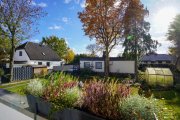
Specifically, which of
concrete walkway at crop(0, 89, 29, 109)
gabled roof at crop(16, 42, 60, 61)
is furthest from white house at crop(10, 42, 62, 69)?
concrete walkway at crop(0, 89, 29, 109)

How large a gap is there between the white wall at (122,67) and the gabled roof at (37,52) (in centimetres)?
1528

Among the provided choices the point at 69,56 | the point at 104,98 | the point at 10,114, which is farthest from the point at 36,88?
the point at 69,56

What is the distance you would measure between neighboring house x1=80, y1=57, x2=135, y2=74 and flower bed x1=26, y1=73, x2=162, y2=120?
82.4 feet

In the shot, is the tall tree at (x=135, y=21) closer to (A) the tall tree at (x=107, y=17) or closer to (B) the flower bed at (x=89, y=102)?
(A) the tall tree at (x=107, y=17)

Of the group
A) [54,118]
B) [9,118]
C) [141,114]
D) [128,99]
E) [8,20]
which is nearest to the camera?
[141,114]

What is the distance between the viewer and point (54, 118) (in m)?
6.29

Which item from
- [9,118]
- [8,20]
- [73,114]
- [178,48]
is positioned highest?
[8,20]

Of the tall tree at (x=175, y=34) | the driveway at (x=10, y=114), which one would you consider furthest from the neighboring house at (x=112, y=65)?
the driveway at (x=10, y=114)

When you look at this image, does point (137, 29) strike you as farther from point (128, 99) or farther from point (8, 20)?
point (128, 99)

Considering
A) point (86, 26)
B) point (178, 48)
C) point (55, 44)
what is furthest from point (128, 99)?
point (55, 44)

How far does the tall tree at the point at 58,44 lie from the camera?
66.8 metres

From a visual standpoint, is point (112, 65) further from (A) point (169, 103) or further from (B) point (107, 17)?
(A) point (169, 103)

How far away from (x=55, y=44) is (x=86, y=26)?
1536 inches

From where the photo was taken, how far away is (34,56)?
4091cm
